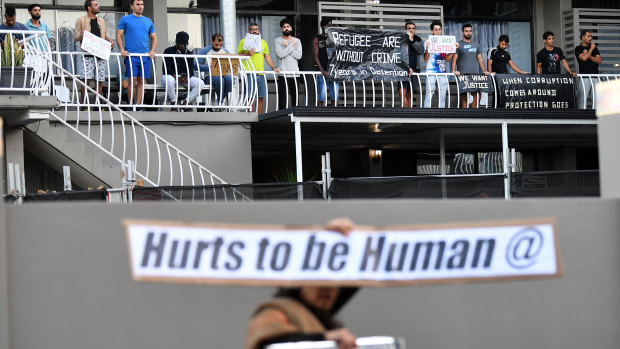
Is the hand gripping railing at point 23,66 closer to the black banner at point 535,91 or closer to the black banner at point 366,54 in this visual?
the black banner at point 366,54

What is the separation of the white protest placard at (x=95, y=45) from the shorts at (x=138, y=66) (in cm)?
54

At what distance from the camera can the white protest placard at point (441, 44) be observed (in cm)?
1811

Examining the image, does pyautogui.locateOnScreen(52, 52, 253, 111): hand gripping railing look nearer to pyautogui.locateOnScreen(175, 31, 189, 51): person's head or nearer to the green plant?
pyautogui.locateOnScreen(175, 31, 189, 51): person's head

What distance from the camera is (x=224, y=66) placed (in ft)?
56.0

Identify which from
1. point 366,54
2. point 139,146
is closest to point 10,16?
point 139,146

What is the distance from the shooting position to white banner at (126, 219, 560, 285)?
6.66 metres

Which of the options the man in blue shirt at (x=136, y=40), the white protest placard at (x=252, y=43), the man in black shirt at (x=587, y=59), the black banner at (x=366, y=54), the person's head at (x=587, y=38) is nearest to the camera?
the man in blue shirt at (x=136, y=40)

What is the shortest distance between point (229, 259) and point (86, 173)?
8545 mm

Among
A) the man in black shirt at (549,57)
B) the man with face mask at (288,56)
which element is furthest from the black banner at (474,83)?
the man with face mask at (288,56)

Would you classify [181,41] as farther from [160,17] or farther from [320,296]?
[320,296]

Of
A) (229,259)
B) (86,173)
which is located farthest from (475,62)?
(229,259)

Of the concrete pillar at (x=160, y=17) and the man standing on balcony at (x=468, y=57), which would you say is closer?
the man standing on balcony at (x=468, y=57)

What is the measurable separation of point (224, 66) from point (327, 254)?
34.8 feet

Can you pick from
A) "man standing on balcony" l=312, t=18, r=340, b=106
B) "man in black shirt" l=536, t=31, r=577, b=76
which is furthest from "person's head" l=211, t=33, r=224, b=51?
"man in black shirt" l=536, t=31, r=577, b=76
